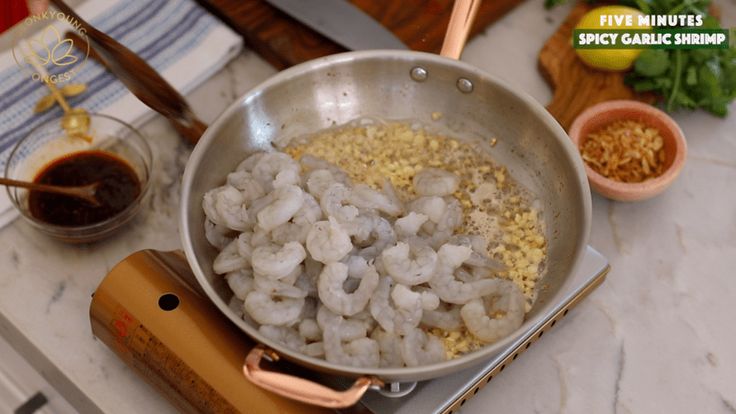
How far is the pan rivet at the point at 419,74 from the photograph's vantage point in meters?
1.13

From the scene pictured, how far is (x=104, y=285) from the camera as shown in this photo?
3.15 ft

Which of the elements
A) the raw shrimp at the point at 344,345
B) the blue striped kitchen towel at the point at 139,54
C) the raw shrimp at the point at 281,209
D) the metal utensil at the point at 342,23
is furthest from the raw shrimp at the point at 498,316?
the blue striped kitchen towel at the point at 139,54

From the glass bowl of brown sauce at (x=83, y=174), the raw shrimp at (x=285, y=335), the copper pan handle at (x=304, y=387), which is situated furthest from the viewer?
the glass bowl of brown sauce at (x=83, y=174)

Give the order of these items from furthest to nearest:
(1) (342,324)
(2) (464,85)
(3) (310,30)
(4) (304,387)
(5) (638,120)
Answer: (3) (310,30) → (5) (638,120) → (2) (464,85) → (1) (342,324) → (4) (304,387)

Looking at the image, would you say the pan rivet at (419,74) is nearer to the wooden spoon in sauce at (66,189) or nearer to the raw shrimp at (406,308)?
the raw shrimp at (406,308)

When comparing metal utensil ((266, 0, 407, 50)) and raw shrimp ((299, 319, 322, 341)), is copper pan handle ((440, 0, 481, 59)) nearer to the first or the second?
metal utensil ((266, 0, 407, 50))

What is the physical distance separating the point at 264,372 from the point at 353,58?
49cm

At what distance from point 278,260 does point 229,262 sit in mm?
88

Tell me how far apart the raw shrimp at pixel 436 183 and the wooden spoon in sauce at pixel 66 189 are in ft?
1.51

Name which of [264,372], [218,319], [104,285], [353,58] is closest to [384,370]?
[264,372]

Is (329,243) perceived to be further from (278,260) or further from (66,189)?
(66,189)

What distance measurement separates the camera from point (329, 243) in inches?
36.1

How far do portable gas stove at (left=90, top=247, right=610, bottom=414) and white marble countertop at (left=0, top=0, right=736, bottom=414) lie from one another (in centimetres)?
9

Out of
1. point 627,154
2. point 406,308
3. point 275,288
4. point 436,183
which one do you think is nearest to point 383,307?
point 406,308
